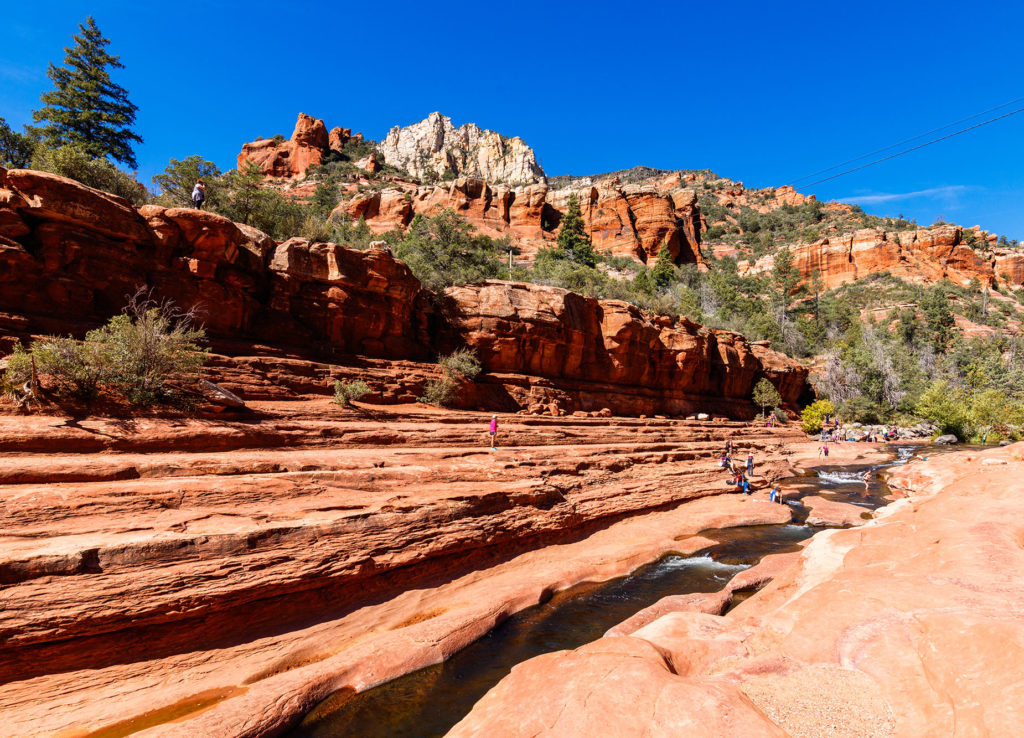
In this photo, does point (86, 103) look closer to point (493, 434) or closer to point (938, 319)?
point (493, 434)

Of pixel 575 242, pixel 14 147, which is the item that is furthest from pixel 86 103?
pixel 575 242

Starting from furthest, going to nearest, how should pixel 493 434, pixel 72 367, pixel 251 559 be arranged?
pixel 493 434
pixel 72 367
pixel 251 559

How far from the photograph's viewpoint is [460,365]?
67.9 ft

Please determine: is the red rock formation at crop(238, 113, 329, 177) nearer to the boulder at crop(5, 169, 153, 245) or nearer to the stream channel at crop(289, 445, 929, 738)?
the boulder at crop(5, 169, 153, 245)

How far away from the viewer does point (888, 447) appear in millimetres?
31031

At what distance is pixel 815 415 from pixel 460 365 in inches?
1335

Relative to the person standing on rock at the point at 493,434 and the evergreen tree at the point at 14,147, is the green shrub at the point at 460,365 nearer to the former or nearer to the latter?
the person standing on rock at the point at 493,434

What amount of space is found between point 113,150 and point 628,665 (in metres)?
36.5

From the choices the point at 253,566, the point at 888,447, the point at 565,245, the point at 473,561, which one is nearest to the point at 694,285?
the point at 565,245

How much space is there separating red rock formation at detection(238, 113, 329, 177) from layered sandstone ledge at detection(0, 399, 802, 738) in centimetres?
7485

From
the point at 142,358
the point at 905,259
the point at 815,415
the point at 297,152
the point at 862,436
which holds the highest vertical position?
the point at 297,152

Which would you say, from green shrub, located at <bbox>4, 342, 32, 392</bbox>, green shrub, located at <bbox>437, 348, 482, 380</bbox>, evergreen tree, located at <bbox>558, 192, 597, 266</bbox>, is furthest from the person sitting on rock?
evergreen tree, located at <bbox>558, 192, 597, 266</bbox>

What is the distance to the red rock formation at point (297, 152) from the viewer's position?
7256cm

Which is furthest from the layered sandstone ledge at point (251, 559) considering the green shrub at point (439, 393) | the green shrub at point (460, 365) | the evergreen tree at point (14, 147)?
the evergreen tree at point (14, 147)
